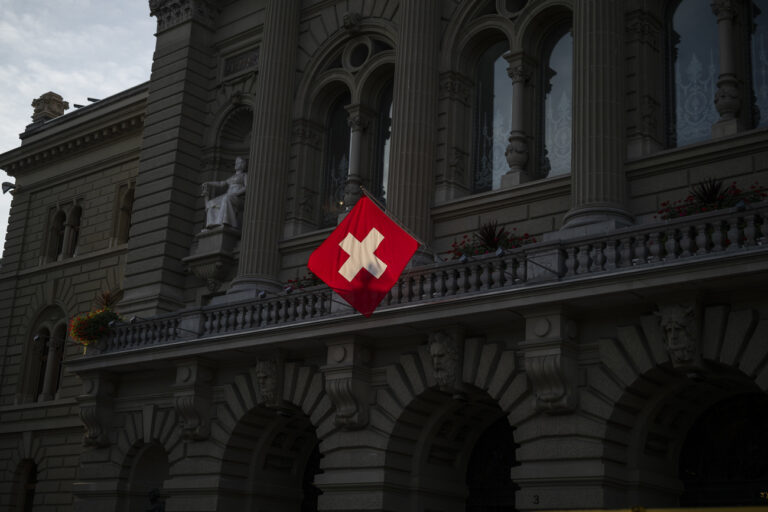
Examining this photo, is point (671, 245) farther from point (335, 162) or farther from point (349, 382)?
point (335, 162)

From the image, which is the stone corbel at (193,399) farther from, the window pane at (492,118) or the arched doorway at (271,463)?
the window pane at (492,118)

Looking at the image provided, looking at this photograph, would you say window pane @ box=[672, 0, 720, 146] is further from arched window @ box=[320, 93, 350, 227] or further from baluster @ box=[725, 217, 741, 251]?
arched window @ box=[320, 93, 350, 227]

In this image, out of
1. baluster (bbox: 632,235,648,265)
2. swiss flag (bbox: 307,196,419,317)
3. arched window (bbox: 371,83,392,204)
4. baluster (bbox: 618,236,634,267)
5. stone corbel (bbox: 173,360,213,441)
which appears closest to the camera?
baluster (bbox: 632,235,648,265)

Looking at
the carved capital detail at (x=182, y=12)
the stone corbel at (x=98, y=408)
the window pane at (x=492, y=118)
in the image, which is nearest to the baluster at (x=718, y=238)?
the window pane at (x=492, y=118)

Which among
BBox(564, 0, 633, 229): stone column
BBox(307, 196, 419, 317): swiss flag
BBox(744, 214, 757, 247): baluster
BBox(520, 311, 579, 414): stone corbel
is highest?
BBox(564, 0, 633, 229): stone column

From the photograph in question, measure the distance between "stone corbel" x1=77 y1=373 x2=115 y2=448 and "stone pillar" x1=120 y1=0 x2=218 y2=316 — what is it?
2436 mm

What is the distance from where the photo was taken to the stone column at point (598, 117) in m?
21.0

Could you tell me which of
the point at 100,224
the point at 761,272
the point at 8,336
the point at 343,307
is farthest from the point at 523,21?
the point at 8,336

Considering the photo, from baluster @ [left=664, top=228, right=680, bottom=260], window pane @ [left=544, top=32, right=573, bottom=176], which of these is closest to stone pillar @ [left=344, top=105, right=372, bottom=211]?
window pane @ [left=544, top=32, right=573, bottom=176]

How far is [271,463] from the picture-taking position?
83.7 ft

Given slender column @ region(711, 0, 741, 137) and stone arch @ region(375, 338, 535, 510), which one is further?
slender column @ region(711, 0, 741, 137)

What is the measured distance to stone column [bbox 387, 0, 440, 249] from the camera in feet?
80.0

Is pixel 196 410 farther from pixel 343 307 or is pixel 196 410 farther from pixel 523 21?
pixel 523 21

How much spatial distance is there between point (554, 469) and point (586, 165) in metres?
6.43
